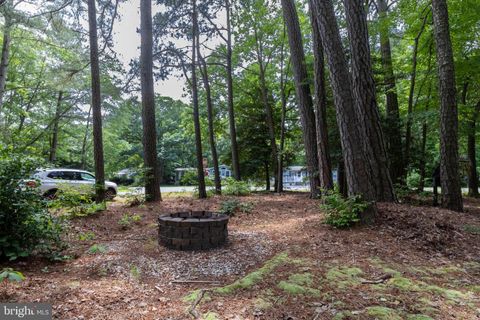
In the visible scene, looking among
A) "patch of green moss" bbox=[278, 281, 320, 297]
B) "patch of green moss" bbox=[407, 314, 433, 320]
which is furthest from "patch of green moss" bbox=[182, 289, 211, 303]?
"patch of green moss" bbox=[407, 314, 433, 320]

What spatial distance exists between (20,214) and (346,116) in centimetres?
464

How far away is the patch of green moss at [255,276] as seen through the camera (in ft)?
8.48

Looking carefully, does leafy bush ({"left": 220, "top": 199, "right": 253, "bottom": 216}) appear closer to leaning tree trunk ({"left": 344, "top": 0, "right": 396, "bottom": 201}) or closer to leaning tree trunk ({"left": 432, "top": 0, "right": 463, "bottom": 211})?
leaning tree trunk ({"left": 344, "top": 0, "right": 396, "bottom": 201})

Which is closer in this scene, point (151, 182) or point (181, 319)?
point (181, 319)

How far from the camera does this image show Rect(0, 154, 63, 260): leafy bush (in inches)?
121

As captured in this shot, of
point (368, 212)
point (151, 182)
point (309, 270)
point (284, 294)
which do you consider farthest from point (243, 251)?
point (151, 182)

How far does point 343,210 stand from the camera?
14.6 feet

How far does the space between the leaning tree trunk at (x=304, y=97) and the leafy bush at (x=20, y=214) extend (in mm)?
6648

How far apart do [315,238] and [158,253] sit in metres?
2.21

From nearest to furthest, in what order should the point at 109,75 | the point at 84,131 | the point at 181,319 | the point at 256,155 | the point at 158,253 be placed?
1. the point at 181,319
2. the point at 158,253
3. the point at 109,75
4. the point at 256,155
5. the point at 84,131

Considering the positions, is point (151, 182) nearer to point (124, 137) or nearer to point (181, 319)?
point (181, 319)

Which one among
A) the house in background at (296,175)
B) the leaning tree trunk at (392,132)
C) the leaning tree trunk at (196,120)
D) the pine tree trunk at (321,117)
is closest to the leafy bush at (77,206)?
the leaning tree trunk at (196,120)

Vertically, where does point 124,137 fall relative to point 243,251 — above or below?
above

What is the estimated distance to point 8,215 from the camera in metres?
3.10
